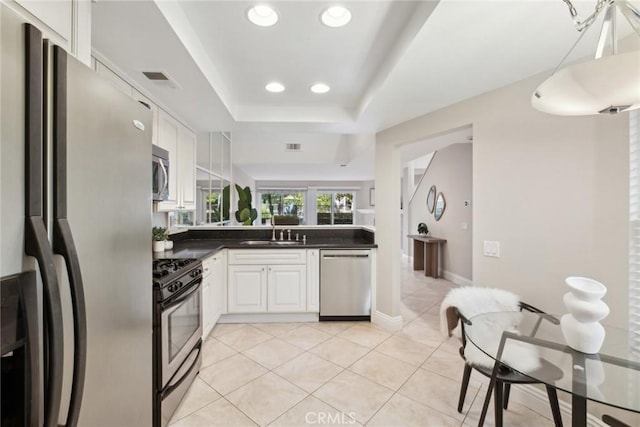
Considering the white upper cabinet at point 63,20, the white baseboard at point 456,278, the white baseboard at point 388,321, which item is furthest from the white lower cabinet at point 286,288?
the white baseboard at point 456,278

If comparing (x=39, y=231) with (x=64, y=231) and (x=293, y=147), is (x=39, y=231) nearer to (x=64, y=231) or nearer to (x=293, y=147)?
(x=64, y=231)

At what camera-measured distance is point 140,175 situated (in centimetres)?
112

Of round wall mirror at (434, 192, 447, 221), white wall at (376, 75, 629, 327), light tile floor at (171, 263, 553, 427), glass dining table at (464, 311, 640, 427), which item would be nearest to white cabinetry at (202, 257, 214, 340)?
light tile floor at (171, 263, 553, 427)

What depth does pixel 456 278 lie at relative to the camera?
16.3 feet

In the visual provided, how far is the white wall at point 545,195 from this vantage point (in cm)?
158

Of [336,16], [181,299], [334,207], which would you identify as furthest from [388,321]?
[334,207]

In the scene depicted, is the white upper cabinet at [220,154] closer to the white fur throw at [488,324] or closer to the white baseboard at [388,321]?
the white baseboard at [388,321]

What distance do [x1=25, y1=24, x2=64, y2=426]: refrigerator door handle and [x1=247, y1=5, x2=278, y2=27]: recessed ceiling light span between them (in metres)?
1.22

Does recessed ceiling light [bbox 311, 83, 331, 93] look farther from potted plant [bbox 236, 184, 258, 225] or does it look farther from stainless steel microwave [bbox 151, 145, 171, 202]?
potted plant [bbox 236, 184, 258, 225]

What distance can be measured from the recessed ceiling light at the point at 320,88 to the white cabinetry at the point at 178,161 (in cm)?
147

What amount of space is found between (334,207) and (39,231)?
954cm

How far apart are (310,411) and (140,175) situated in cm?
178

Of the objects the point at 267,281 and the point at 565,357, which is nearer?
the point at 565,357

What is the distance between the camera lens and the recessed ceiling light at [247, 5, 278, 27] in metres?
1.57
